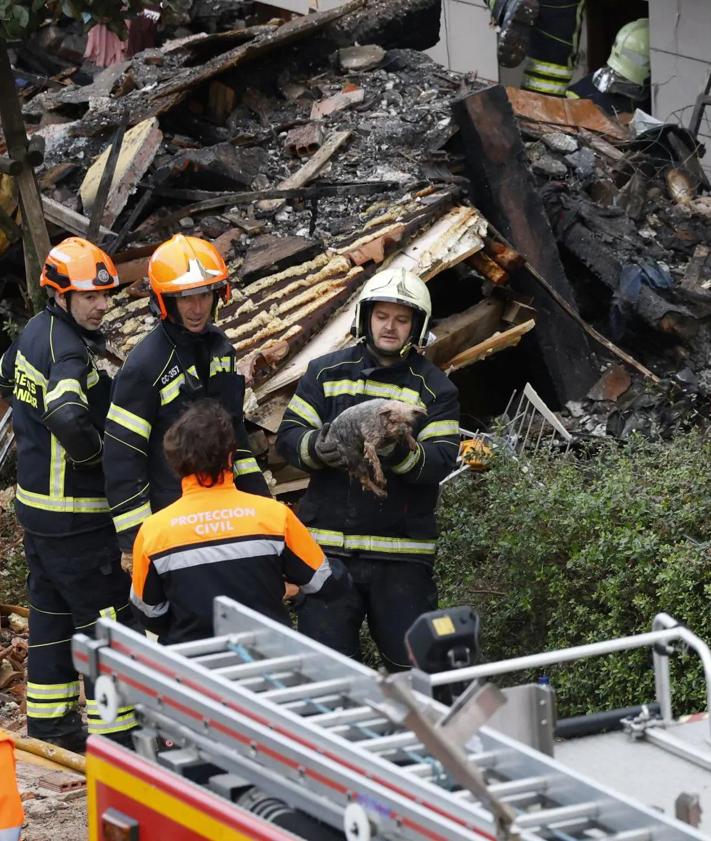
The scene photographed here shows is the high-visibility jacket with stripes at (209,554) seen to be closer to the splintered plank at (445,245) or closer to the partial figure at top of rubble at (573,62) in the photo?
the splintered plank at (445,245)

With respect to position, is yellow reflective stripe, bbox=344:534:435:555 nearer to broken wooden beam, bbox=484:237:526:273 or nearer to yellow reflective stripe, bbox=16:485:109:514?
yellow reflective stripe, bbox=16:485:109:514

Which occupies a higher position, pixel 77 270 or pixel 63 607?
pixel 77 270

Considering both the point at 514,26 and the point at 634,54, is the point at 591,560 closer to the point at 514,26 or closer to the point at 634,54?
the point at 514,26

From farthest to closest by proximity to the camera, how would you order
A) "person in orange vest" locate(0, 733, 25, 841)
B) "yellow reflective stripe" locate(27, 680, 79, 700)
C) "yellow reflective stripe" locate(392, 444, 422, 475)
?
"yellow reflective stripe" locate(27, 680, 79, 700)
"yellow reflective stripe" locate(392, 444, 422, 475)
"person in orange vest" locate(0, 733, 25, 841)

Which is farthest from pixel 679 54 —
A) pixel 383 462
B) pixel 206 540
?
pixel 206 540

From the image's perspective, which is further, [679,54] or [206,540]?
[679,54]

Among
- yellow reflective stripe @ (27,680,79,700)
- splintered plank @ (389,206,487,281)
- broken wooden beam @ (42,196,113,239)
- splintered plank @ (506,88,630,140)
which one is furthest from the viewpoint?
splintered plank @ (506,88,630,140)

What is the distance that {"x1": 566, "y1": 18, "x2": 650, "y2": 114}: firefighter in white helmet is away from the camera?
43.4 ft

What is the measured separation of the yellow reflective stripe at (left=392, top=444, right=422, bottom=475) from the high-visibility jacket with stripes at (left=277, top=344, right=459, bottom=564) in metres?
0.04

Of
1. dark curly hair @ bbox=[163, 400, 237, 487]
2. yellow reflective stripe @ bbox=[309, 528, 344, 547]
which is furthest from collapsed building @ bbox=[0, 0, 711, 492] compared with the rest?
dark curly hair @ bbox=[163, 400, 237, 487]

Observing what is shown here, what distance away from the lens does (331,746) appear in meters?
2.82

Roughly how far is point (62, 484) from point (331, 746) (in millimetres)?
3260

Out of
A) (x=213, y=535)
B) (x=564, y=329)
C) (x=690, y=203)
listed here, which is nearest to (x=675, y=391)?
(x=564, y=329)

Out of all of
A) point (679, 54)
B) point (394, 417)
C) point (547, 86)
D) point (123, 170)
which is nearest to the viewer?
point (394, 417)
